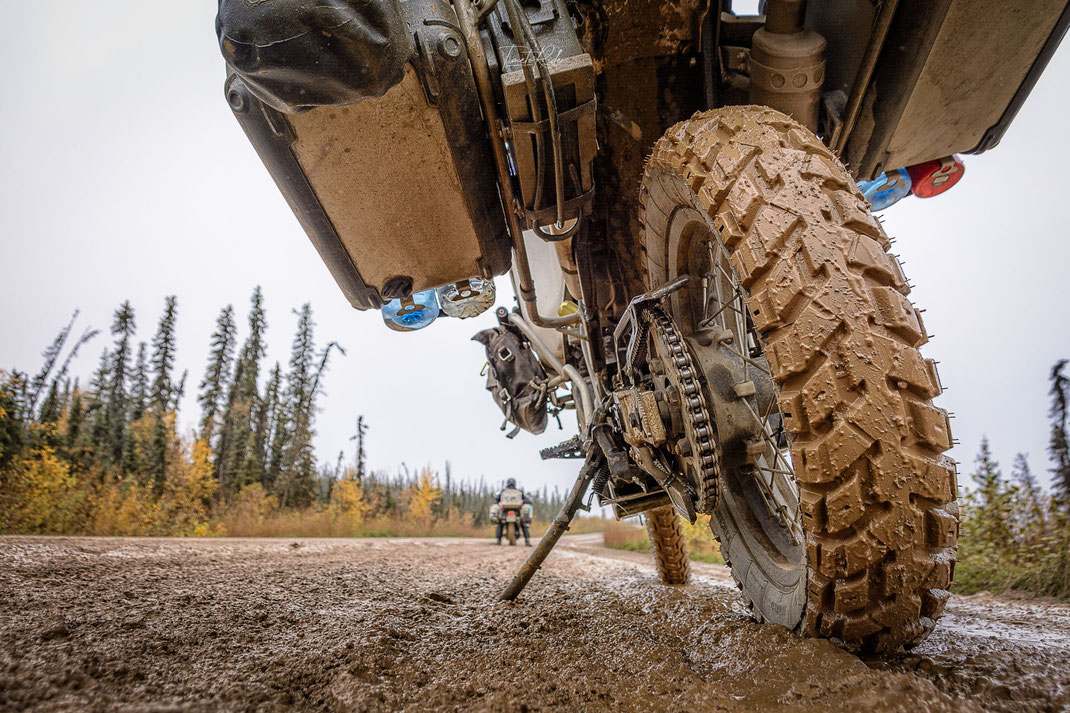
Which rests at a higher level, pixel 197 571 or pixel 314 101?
pixel 314 101

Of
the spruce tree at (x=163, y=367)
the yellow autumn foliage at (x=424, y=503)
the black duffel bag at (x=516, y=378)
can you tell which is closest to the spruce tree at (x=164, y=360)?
the spruce tree at (x=163, y=367)

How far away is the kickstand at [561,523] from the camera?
2.25 metres

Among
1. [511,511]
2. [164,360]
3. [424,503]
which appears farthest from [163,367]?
[511,511]

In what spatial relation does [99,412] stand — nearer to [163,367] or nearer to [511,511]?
[163,367]

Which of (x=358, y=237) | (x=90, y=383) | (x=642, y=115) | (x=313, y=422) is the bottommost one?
(x=358, y=237)

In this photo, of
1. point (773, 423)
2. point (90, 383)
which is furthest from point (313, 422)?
point (773, 423)

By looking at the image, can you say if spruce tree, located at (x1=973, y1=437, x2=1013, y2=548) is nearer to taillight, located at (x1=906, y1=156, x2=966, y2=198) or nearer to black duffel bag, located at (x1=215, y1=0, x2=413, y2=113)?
taillight, located at (x1=906, y1=156, x2=966, y2=198)

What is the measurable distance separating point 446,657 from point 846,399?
3.75 ft

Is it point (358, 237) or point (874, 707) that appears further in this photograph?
point (358, 237)

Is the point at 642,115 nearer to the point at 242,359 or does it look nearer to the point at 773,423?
the point at 773,423

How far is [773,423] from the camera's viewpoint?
1.76 m

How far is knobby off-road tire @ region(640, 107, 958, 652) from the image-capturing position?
3.08ft

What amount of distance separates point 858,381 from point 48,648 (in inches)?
69.8

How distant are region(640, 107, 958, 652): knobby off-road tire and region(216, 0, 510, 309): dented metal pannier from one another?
2.87 feet
